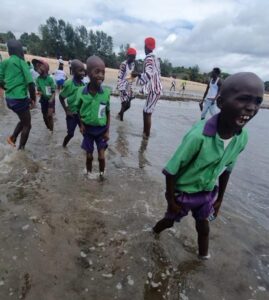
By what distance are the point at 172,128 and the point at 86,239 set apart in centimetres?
741

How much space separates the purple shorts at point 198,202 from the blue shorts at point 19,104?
12.1ft

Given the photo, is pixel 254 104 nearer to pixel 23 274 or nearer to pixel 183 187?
pixel 183 187

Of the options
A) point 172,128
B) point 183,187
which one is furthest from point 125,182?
point 172,128

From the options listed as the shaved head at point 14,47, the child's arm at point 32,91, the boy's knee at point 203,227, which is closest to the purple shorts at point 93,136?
the child's arm at point 32,91

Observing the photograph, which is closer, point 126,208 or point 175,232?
point 175,232

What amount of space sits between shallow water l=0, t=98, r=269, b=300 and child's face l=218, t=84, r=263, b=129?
151cm

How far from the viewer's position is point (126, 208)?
398 cm

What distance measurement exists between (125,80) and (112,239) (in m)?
6.83

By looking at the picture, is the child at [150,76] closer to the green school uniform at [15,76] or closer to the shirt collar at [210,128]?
the green school uniform at [15,76]

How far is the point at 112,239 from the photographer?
328cm

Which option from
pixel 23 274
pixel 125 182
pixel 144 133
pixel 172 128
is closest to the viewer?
pixel 23 274

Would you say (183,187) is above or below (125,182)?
above

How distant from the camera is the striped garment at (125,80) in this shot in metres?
9.16

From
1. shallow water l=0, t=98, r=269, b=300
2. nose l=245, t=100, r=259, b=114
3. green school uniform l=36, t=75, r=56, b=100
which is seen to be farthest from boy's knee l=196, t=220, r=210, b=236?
green school uniform l=36, t=75, r=56, b=100
